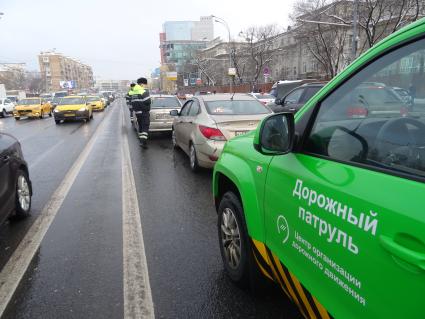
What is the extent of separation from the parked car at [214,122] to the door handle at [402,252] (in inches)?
208

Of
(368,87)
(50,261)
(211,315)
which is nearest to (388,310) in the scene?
(368,87)

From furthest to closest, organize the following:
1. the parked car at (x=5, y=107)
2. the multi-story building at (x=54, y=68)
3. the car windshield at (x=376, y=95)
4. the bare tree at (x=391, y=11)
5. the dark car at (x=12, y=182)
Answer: the multi-story building at (x=54, y=68), the parked car at (x=5, y=107), the bare tree at (x=391, y=11), the dark car at (x=12, y=182), the car windshield at (x=376, y=95)

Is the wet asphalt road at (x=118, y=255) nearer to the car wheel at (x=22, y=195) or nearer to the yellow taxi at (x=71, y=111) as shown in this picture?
the car wheel at (x=22, y=195)

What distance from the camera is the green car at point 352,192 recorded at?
53.1 inches

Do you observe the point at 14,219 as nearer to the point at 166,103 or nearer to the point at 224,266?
the point at 224,266

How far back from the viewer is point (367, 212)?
146 cm

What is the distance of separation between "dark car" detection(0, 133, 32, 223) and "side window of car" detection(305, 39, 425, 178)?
349 cm

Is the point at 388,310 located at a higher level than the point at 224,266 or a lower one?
higher

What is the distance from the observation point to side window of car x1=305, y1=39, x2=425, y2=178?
1.57 metres

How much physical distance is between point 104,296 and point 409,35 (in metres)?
2.77

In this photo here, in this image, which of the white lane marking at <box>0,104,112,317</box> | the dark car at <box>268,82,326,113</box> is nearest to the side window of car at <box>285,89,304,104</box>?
the dark car at <box>268,82,326,113</box>

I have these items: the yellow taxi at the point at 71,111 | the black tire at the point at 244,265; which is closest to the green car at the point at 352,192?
the black tire at the point at 244,265

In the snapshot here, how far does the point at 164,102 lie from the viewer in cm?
1366

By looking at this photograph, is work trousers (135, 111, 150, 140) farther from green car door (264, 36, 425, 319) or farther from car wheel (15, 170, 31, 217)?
green car door (264, 36, 425, 319)
